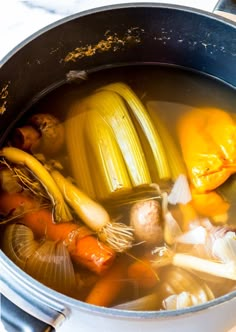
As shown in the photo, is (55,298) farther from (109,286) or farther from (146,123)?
(146,123)

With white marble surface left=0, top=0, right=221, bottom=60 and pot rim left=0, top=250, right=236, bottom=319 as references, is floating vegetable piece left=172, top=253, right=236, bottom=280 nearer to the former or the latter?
pot rim left=0, top=250, right=236, bottom=319

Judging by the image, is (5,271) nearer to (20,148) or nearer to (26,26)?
(20,148)

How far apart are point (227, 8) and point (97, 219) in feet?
1.40

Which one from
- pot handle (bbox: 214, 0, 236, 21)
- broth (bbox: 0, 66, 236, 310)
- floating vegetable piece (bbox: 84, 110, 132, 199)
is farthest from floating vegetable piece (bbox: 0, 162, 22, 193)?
pot handle (bbox: 214, 0, 236, 21)

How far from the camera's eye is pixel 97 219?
0.77 meters

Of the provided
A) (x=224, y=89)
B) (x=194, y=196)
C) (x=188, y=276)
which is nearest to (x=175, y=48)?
(x=224, y=89)

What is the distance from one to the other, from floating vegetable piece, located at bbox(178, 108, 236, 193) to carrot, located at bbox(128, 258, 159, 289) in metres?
0.14

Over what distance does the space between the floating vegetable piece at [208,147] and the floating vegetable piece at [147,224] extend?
83 mm

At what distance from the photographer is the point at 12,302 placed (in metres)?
0.60

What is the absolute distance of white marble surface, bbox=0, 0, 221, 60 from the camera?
102 cm

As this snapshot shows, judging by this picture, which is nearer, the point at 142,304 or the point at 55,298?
the point at 55,298

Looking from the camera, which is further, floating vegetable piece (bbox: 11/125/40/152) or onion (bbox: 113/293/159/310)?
floating vegetable piece (bbox: 11/125/40/152)

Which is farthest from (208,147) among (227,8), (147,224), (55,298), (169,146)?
(55,298)

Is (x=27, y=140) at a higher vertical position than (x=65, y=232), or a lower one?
higher
